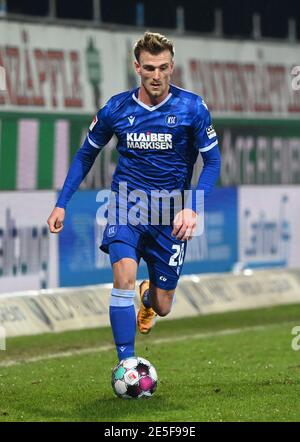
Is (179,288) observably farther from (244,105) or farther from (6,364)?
(6,364)

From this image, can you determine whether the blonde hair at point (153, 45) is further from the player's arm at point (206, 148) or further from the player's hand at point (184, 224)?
the player's hand at point (184, 224)

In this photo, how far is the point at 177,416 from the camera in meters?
8.83

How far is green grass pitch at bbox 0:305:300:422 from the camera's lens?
909cm

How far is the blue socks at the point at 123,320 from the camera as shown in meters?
9.73

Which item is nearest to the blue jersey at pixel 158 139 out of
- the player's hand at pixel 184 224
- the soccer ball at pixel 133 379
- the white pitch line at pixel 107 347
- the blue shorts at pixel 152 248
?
the blue shorts at pixel 152 248

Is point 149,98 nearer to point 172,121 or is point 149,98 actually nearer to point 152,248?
point 172,121

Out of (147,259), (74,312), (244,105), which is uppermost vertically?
(244,105)

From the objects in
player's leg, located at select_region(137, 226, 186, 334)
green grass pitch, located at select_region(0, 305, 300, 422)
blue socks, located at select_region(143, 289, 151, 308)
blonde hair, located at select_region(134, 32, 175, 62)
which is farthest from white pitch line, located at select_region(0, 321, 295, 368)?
blonde hair, located at select_region(134, 32, 175, 62)

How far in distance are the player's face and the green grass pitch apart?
235 cm

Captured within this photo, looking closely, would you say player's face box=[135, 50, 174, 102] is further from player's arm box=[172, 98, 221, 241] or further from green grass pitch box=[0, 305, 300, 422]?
green grass pitch box=[0, 305, 300, 422]

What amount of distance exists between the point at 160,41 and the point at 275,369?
11.3ft

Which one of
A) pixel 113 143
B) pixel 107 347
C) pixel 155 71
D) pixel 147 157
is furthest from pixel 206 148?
pixel 113 143
